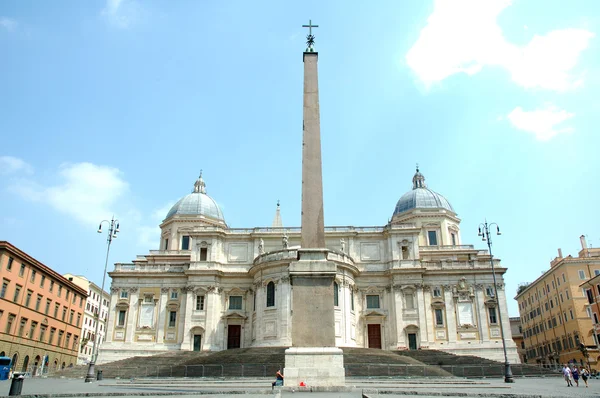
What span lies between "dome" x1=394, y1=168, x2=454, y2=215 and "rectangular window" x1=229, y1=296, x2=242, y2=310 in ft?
74.8

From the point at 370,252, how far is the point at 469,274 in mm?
9573

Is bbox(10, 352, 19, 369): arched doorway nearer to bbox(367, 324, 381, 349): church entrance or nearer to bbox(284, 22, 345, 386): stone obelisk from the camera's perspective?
bbox(367, 324, 381, 349): church entrance

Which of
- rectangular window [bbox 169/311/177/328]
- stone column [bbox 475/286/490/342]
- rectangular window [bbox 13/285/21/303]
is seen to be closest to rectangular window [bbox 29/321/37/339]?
rectangular window [bbox 13/285/21/303]

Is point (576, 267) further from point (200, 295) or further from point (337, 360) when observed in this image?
point (337, 360)

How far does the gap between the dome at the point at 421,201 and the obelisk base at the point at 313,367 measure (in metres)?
44.2

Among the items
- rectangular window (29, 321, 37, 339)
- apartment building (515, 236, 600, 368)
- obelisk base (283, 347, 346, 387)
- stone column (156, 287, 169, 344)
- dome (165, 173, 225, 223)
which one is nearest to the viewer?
obelisk base (283, 347, 346, 387)

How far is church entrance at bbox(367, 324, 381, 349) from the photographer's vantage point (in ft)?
145

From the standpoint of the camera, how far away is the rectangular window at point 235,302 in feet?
150

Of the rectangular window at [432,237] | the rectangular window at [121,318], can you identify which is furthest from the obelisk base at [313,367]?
the rectangular window at [432,237]

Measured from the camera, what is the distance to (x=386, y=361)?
1260 inches

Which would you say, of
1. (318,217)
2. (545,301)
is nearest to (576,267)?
(545,301)

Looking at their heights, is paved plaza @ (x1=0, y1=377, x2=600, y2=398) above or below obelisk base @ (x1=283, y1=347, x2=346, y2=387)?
below

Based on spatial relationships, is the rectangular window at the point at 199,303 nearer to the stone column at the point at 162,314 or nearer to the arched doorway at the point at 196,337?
the arched doorway at the point at 196,337

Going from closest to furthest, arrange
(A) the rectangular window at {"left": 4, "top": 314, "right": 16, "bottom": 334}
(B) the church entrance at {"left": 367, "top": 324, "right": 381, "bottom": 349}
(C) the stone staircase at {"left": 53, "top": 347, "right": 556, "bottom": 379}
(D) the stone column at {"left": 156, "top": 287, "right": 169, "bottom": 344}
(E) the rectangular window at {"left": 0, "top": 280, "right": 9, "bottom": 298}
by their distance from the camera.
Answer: (C) the stone staircase at {"left": 53, "top": 347, "right": 556, "bottom": 379}
(E) the rectangular window at {"left": 0, "top": 280, "right": 9, "bottom": 298}
(A) the rectangular window at {"left": 4, "top": 314, "right": 16, "bottom": 334}
(B) the church entrance at {"left": 367, "top": 324, "right": 381, "bottom": 349}
(D) the stone column at {"left": 156, "top": 287, "right": 169, "bottom": 344}
